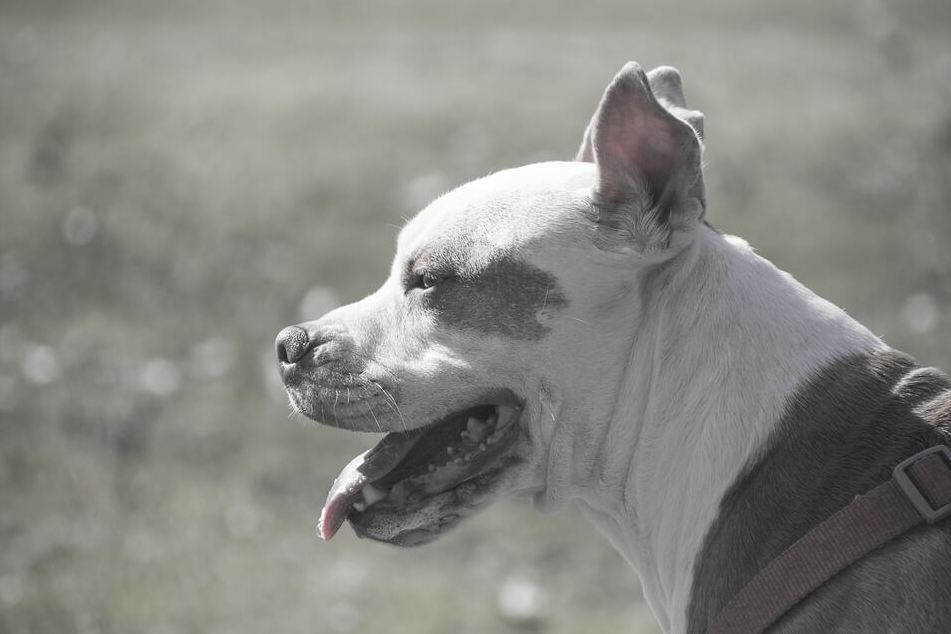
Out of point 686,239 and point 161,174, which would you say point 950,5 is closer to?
point 161,174

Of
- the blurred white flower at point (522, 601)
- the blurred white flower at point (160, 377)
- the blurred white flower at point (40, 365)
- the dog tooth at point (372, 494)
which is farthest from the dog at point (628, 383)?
the blurred white flower at point (40, 365)

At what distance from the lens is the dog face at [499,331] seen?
2.75 m

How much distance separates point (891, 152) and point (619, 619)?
17.0ft

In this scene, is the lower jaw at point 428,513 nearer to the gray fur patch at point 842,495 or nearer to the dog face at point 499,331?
the dog face at point 499,331

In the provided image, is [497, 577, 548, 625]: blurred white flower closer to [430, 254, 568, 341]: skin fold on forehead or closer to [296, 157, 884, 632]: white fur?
[296, 157, 884, 632]: white fur

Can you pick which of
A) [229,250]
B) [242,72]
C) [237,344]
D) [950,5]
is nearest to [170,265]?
[229,250]

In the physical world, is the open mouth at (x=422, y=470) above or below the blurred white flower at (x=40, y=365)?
above

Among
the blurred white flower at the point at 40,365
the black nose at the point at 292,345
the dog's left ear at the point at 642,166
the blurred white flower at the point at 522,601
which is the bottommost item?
the blurred white flower at the point at 40,365

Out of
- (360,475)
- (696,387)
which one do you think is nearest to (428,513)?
(360,475)

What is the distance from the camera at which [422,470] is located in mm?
3008

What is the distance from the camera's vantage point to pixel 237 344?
6.73 meters

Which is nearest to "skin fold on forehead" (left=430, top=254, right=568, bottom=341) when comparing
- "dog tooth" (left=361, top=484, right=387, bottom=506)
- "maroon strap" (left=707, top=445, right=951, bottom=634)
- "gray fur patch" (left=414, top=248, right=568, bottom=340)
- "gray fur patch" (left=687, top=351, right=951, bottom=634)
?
"gray fur patch" (left=414, top=248, right=568, bottom=340)

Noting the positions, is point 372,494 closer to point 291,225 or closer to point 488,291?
point 488,291

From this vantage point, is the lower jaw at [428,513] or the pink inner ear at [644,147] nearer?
the pink inner ear at [644,147]
